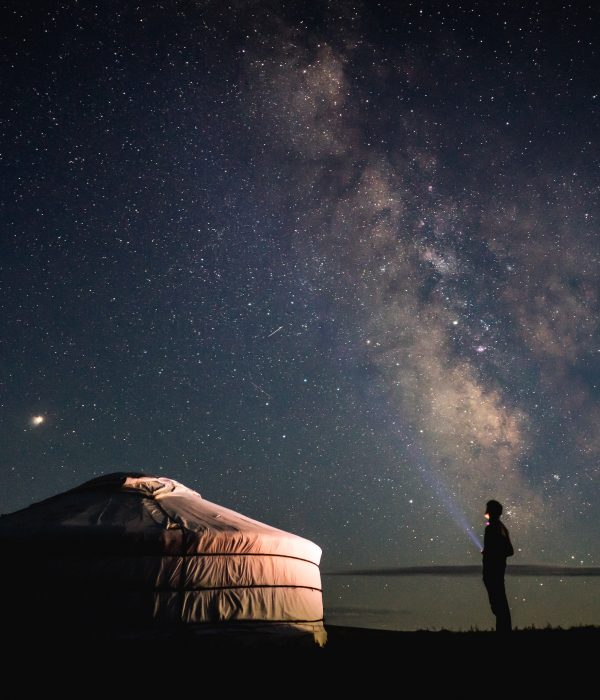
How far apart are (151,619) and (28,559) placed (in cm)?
121

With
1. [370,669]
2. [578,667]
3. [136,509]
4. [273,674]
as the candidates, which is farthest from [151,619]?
[578,667]

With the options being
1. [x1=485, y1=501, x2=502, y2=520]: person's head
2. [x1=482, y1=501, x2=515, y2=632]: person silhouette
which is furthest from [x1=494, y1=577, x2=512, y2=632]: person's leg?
[x1=485, y1=501, x2=502, y2=520]: person's head

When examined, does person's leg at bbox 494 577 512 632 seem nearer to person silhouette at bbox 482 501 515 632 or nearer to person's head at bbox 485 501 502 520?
person silhouette at bbox 482 501 515 632

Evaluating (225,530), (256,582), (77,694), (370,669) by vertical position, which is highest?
(225,530)

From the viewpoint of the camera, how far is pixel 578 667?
3.29 meters

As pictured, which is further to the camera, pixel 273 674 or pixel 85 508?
pixel 85 508

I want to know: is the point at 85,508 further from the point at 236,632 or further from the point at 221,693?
the point at 221,693

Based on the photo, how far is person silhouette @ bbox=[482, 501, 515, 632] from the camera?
4.54 m

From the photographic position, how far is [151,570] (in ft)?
15.8

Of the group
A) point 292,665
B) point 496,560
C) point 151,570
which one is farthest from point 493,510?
point 151,570

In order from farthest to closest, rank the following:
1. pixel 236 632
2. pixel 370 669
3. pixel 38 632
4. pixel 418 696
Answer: pixel 236 632 < pixel 38 632 < pixel 370 669 < pixel 418 696

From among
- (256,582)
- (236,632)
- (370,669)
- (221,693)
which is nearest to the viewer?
(221,693)

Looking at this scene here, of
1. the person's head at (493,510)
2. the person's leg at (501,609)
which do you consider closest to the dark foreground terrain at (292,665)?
the person's leg at (501,609)

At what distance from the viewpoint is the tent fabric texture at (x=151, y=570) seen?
4645 mm
